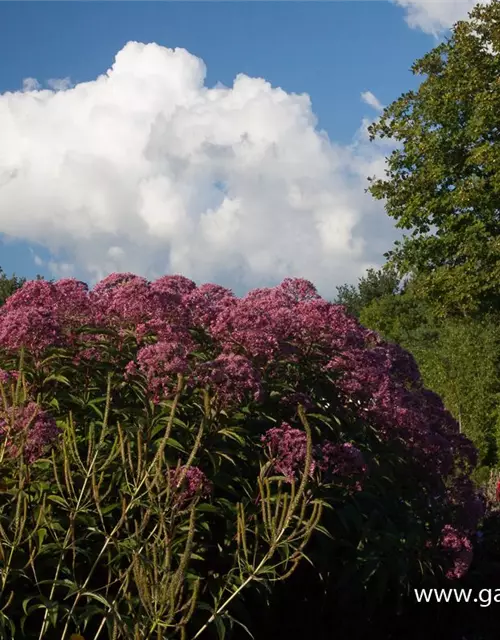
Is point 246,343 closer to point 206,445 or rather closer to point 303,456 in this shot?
point 206,445

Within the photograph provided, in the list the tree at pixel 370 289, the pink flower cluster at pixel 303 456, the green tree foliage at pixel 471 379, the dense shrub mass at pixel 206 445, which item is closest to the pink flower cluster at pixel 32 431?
the dense shrub mass at pixel 206 445

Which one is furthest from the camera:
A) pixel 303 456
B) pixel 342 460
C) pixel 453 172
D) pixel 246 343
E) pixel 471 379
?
pixel 453 172

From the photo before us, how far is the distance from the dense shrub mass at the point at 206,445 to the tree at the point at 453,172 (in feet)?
75.5

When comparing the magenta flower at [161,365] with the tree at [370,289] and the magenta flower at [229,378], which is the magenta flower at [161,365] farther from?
the tree at [370,289]

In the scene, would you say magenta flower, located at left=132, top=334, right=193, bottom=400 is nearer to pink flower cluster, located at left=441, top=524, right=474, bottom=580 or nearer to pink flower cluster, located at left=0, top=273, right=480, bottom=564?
pink flower cluster, located at left=0, top=273, right=480, bottom=564

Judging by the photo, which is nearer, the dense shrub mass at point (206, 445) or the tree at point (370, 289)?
the dense shrub mass at point (206, 445)

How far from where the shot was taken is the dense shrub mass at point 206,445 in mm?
4512

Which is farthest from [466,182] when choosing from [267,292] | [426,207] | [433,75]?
[267,292]

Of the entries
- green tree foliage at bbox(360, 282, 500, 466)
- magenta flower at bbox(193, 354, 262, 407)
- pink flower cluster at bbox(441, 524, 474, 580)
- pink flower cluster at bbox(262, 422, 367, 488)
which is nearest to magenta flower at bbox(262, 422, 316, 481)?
pink flower cluster at bbox(262, 422, 367, 488)

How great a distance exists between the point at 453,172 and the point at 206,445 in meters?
27.5

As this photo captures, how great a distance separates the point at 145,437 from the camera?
15.7 feet

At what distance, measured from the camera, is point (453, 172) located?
3086cm

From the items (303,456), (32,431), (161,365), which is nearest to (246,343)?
(161,365)

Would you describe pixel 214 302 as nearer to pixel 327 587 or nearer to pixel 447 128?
pixel 327 587
